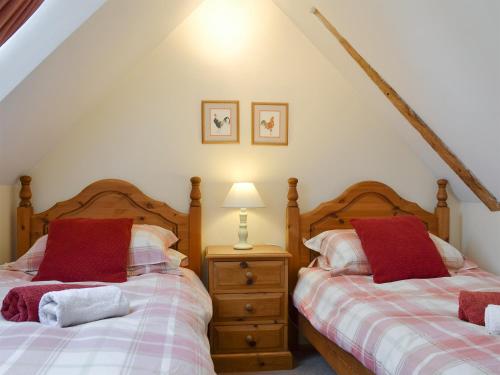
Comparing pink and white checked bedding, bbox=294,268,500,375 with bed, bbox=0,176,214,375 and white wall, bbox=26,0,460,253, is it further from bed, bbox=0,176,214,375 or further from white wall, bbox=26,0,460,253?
white wall, bbox=26,0,460,253

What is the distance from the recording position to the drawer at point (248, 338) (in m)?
2.85

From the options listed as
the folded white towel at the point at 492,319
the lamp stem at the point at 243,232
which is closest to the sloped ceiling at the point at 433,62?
the folded white towel at the point at 492,319

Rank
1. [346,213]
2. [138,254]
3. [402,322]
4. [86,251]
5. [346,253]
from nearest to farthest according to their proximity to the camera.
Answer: [402,322] → [86,251] → [138,254] → [346,253] → [346,213]

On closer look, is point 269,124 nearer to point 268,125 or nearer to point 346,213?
point 268,125

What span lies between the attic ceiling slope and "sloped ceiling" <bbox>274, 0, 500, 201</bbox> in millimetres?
936

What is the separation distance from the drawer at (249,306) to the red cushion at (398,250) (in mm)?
606

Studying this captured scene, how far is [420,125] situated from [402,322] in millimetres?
1543

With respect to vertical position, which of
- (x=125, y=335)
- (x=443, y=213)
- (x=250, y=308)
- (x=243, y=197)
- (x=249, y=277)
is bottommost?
(x=250, y=308)

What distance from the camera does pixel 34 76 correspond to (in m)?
2.20

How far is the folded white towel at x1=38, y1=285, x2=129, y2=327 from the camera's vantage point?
1.64 m

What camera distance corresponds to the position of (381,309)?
203cm

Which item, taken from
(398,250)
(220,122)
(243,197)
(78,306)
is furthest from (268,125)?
(78,306)

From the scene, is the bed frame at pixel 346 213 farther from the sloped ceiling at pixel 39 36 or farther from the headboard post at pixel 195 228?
the sloped ceiling at pixel 39 36

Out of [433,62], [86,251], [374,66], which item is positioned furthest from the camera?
[374,66]
